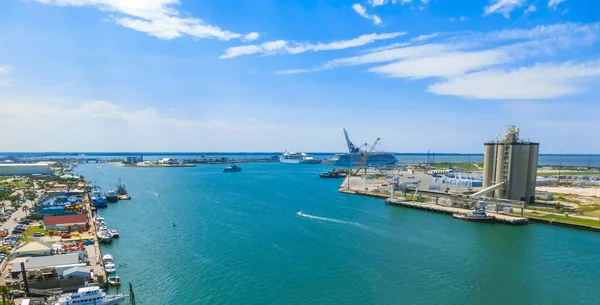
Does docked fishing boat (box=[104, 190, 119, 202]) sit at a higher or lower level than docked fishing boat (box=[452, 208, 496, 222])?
lower

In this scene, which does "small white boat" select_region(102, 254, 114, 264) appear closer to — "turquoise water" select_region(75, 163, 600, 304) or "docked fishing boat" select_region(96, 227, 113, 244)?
"turquoise water" select_region(75, 163, 600, 304)

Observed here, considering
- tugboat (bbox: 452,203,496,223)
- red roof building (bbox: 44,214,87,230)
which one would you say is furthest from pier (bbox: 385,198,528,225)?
red roof building (bbox: 44,214,87,230)

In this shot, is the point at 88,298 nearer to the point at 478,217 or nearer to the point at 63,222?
the point at 63,222

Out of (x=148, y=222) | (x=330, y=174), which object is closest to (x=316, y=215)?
(x=148, y=222)

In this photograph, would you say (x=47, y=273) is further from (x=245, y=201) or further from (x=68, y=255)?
(x=245, y=201)

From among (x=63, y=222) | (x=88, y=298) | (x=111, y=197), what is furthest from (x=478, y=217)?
(x=111, y=197)

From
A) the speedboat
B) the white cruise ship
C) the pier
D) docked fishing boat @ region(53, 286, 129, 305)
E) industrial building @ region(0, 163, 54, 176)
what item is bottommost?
industrial building @ region(0, 163, 54, 176)
